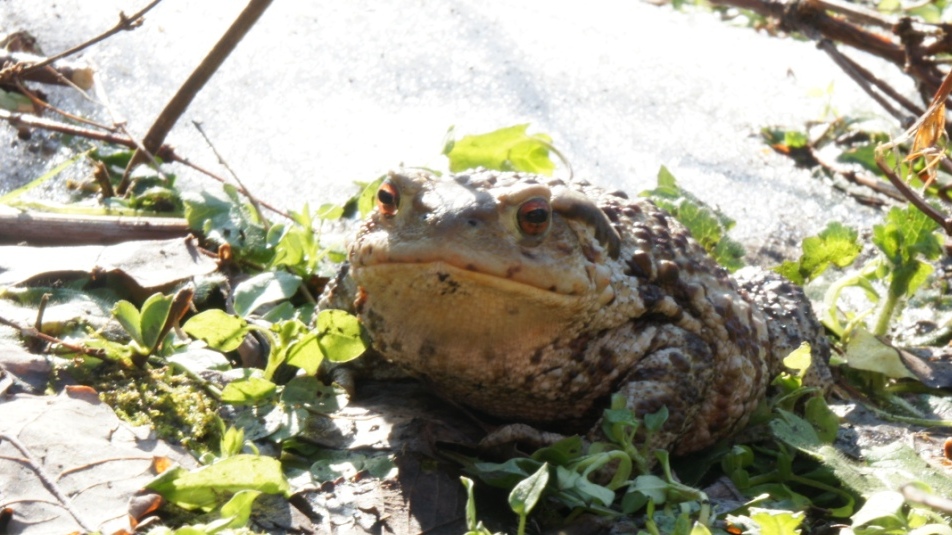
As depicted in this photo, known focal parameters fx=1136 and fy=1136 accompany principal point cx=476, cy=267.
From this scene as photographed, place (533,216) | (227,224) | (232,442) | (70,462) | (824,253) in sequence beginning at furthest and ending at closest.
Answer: (824,253)
(227,224)
(533,216)
(232,442)
(70,462)

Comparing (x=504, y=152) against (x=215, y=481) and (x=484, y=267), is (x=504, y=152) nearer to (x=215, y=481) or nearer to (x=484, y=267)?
(x=484, y=267)

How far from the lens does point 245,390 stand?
8.73 ft

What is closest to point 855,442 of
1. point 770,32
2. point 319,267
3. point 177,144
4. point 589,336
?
point 589,336

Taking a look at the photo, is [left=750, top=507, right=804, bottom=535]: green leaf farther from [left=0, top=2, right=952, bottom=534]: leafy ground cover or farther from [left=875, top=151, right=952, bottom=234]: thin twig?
[left=875, top=151, right=952, bottom=234]: thin twig

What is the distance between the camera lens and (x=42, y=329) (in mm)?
2830

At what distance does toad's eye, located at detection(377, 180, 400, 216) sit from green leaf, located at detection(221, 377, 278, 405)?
0.49 metres

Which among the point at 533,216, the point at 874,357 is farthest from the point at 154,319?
the point at 874,357

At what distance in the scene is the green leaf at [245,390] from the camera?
8.71 ft

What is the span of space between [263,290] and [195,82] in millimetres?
967

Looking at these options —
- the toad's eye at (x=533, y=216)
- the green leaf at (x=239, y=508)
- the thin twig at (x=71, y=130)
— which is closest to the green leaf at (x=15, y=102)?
the thin twig at (x=71, y=130)

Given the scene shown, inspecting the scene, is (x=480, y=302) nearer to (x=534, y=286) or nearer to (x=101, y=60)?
(x=534, y=286)

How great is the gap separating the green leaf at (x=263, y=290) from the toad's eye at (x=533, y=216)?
816 millimetres

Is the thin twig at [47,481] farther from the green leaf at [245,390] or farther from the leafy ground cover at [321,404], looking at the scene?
the green leaf at [245,390]

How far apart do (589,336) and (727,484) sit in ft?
1.66
